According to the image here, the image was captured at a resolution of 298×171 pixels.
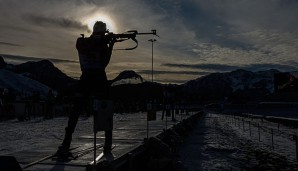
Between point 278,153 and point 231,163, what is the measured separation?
13.7 ft

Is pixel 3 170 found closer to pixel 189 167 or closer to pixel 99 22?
pixel 99 22

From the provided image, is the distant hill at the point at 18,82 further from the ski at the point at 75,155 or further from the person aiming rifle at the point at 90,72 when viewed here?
the person aiming rifle at the point at 90,72

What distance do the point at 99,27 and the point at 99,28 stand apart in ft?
0.09

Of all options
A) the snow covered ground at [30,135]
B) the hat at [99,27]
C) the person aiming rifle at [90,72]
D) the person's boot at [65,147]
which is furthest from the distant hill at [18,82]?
the person's boot at [65,147]

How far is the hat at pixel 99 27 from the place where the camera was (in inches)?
309

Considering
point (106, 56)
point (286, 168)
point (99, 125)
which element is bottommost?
point (286, 168)

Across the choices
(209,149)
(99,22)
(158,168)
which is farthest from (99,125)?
(209,149)

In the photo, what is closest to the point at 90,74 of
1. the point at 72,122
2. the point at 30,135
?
the point at 72,122

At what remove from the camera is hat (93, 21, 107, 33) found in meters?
7.85

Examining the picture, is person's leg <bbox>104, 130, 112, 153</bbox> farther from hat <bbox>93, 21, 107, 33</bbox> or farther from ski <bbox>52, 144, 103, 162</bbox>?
hat <bbox>93, 21, 107, 33</bbox>

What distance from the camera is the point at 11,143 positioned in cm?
1256

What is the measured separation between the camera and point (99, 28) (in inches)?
309

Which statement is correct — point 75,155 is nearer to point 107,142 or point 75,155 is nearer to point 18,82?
point 107,142

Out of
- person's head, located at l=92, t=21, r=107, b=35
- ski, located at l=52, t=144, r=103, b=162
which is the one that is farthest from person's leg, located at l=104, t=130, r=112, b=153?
person's head, located at l=92, t=21, r=107, b=35
